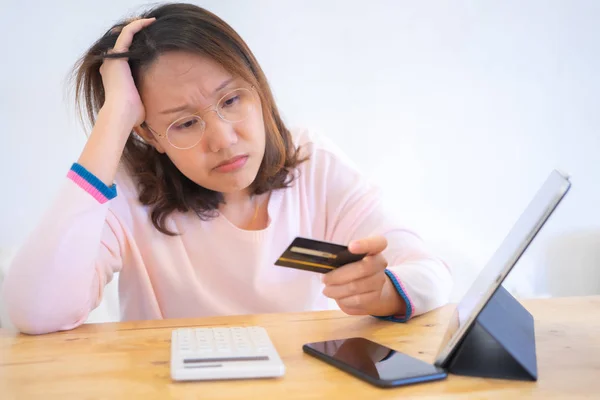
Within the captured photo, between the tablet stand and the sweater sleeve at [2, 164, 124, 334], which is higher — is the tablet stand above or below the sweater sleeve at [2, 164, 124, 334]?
above

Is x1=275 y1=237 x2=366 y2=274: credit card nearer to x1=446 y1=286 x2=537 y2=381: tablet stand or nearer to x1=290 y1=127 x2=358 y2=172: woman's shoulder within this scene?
x1=446 y1=286 x2=537 y2=381: tablet stand

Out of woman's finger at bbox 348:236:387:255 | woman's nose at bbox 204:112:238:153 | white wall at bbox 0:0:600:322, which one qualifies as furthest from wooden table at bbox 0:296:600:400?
white wall at bbox 0:0:600:322

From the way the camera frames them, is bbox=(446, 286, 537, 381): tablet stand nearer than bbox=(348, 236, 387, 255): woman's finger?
Yes

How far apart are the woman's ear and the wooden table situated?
0.44 metres

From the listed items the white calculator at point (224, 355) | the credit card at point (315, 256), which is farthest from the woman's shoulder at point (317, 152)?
the white calculator at point (224, 355)

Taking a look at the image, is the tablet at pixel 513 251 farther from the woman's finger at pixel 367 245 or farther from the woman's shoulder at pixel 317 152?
the woman's shoulder at pixel 317 152

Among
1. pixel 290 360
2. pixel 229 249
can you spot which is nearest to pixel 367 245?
pixel 290 360

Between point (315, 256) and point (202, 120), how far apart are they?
0.43 meters

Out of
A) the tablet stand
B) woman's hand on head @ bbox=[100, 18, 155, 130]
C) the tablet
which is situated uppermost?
the tablet

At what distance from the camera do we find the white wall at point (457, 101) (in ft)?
7.88

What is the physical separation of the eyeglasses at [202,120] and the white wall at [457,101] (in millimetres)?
1035

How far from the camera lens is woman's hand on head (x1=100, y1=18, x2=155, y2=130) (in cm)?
128

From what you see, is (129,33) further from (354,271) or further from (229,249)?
Result: (354,271)

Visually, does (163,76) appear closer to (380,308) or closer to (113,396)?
(380,308)
